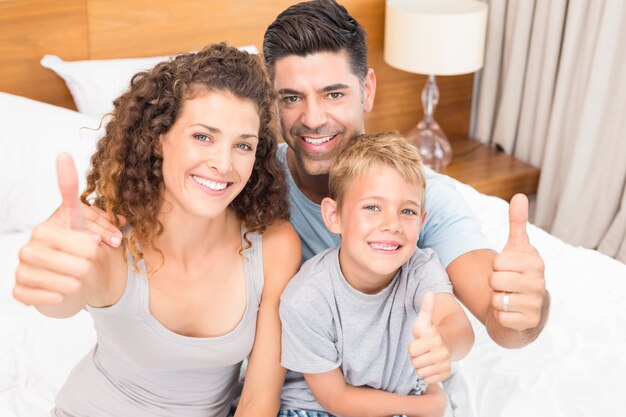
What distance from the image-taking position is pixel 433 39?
123 inches

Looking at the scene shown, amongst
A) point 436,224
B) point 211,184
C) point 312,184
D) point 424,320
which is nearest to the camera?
point 424,320

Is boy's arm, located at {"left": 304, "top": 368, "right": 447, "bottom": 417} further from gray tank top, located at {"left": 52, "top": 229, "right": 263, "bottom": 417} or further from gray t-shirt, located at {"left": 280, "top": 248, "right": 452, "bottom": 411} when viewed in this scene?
gray tank top, located at {"left": 52, "top": 229, "right": 263, "bottom": 417}

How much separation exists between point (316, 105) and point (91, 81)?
3.76 feet

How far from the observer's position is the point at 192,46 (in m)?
2.96

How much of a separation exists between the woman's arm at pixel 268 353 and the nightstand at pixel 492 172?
1.90 metres

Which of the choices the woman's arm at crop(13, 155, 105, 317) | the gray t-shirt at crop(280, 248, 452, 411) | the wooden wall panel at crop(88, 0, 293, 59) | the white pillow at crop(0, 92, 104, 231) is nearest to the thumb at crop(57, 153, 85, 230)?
the woman's arm at crop(13, 155, 105, 317)

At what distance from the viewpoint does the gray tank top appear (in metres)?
1.46

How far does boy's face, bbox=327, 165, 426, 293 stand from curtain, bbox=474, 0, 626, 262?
1.88 metres

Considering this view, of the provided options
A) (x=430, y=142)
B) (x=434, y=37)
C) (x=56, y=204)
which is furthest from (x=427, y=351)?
(x=430, y=142)

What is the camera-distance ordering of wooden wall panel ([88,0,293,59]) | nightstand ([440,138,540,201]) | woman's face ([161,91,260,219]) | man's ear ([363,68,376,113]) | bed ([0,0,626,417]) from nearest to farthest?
woman's face ([161,91,260,219]) → bed ([0,0,626,417]) → man's ear ([363,68,376,113]) → wooden wall panel ([88,0,293,59]) → nightstand ([440,138,540,201])

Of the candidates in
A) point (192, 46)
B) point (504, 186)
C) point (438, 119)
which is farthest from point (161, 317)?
point (438, 119)

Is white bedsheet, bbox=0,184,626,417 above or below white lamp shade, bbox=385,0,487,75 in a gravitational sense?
below

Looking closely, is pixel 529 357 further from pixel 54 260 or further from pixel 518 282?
pixel 54 260

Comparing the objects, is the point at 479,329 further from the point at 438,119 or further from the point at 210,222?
the point at 438,119
